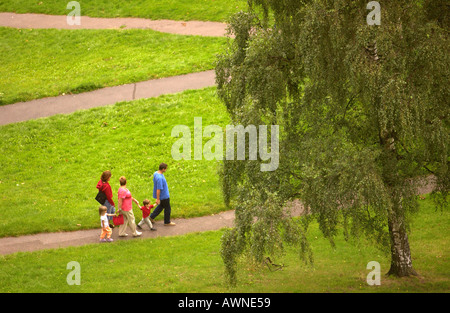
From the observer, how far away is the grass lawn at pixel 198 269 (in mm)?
13320

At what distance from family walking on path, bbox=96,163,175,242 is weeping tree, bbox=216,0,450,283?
4162 millimetres

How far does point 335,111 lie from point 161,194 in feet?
20.1

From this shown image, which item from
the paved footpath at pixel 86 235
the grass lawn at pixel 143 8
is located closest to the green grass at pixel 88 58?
the grass lawn at pixel 143 8

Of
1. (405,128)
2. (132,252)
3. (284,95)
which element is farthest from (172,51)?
(405,128)

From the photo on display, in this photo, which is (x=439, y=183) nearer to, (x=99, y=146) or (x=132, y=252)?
(x=132, y=252)

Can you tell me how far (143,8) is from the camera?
31.0m

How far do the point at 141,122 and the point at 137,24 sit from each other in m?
9.21

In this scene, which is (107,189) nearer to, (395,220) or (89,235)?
(89,235)

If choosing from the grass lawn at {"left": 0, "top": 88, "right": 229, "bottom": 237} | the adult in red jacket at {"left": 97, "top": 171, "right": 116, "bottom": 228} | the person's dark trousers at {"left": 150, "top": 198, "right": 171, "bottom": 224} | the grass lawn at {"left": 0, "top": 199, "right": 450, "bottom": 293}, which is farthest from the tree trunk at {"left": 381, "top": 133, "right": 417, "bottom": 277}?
the adult in red jacket at {"left": 97, "top": 171, "right": 116, "bottom": 228}

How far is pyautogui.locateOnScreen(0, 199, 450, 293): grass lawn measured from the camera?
13320mm

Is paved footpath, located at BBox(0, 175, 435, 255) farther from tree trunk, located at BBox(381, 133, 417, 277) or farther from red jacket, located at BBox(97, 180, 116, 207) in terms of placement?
tree trunk, located at BBox(381, 133, 417, 277)

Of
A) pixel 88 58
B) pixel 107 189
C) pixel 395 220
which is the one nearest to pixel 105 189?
pixel 107 189

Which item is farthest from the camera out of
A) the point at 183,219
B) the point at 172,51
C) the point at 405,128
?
the point at 172,51

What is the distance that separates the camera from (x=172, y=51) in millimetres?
26812
